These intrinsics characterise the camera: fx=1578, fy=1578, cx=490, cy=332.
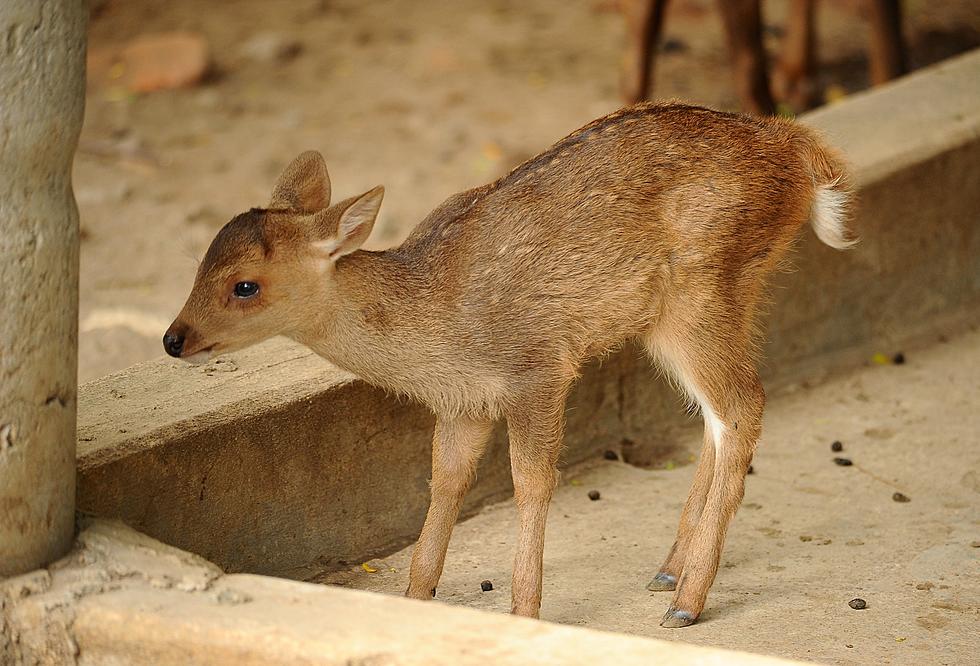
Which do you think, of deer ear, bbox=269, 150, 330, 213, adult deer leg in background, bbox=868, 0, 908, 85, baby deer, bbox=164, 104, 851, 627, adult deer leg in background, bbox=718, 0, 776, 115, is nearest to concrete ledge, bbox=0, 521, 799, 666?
baby deer, bbox=164, 104, 851, 627

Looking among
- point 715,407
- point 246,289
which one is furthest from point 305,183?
point 715,407

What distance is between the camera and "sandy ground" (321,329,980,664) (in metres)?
4.57

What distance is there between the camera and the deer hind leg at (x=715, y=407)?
4633 mm

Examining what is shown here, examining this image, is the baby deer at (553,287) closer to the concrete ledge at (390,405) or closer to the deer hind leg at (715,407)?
the deer hind leg at (715,407)

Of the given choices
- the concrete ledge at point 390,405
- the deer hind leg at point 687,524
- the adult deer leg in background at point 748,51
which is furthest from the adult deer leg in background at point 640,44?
the deer hind leg at point 687,524

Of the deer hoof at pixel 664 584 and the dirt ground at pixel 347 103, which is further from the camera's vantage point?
the dirt ground at pixel 347 103

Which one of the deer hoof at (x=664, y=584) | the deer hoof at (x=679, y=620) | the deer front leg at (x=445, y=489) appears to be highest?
the deer front leg at (x=445, y=489)

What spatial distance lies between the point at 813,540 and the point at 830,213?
3.59 ft

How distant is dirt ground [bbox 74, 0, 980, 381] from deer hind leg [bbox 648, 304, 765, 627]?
112 inches

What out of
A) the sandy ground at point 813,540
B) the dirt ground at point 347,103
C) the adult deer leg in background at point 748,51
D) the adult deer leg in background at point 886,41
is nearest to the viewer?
the sandy ground at point 813,540

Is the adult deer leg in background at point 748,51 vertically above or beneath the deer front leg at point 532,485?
above

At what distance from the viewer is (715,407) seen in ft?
15.5

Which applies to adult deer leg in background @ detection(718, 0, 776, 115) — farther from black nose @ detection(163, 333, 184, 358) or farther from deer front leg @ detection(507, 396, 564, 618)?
black nose @ detection(163, 333, 184, 358)

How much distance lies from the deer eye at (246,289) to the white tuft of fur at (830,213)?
5.93 ft
